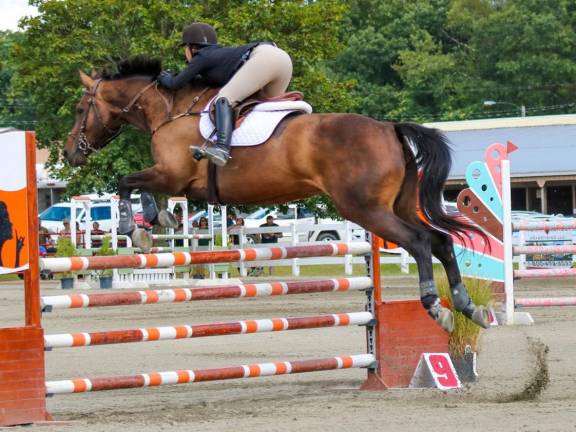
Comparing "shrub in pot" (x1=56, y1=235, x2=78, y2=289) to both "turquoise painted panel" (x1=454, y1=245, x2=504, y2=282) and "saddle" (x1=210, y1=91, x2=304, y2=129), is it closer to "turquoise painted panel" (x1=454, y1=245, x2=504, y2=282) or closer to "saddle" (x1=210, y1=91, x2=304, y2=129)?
"turquoise painted panel" (x1=454, y1=245, x2=504, y2=282)

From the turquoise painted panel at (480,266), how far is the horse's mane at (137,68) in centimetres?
474

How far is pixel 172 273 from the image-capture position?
864 inches

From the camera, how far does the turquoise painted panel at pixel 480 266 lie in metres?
12.1

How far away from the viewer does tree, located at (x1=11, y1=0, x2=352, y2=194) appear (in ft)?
79.6

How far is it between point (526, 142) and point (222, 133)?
120ft

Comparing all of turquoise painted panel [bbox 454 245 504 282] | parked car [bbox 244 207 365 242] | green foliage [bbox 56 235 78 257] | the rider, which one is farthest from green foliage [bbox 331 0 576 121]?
the rider

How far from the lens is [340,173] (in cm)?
738

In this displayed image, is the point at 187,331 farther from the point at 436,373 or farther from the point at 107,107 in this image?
the point at 107,107

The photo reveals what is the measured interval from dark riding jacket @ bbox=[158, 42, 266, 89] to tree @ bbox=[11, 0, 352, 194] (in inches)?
630

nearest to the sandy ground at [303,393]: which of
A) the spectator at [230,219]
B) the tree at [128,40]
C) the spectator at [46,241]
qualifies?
the tree at [128,40]

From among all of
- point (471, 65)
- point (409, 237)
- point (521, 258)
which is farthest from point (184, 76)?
point (471, 65)

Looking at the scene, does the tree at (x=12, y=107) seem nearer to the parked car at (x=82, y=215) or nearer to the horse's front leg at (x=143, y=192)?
the parked car at (x=82, y=215)

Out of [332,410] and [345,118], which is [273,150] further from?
[332,410]

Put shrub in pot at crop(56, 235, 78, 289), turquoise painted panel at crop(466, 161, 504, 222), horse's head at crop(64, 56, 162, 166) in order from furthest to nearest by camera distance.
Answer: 1. shrub in pot at crop(56, 235, 78, 289)
2. turquoise painted panel at crop(466, 161, 504, 222)
3. horse's head at crop(64, 56, 162, 166)
